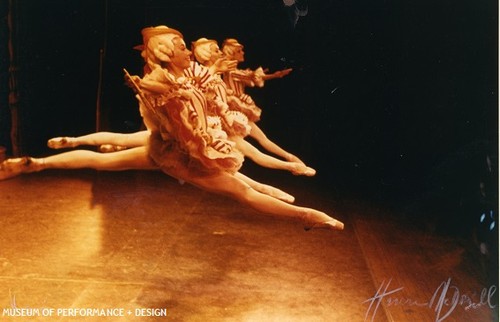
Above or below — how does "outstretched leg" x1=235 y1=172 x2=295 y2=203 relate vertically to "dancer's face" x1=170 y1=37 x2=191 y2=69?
below

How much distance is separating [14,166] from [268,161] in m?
1.81

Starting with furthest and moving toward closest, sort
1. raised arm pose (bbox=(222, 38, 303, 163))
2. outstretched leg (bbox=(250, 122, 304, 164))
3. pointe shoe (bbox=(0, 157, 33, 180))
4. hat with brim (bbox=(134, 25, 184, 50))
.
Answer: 1. outstretched leg (bbox=(250, 122, 304, 164))
2. raised arm pose (bbox=(222, 38, 303, 163))
3. pointe shoe (bbox=(0, 157, 33, 180))
4. hat with brim (bbox=(134, 25, 184, 50))

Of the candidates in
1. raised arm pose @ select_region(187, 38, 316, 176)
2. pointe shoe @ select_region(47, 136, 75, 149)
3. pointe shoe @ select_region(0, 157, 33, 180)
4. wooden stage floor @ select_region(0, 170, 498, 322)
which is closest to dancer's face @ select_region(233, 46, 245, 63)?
raised arm pose @ select_region(187, 38, 316, 176)

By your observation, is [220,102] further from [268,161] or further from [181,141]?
[268,161]

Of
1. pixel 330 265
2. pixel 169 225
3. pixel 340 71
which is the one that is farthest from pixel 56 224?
pixel 340 71

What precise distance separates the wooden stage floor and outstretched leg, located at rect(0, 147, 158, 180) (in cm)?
53

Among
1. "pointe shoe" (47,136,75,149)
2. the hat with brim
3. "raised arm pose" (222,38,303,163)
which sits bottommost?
"pointe shoe" (47,136,75,149)

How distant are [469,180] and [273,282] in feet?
6.04

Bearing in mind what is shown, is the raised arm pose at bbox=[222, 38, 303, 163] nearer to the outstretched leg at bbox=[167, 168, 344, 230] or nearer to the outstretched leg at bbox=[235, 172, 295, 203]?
the outstretched leg at bbox=[235, 172, 295, 203]

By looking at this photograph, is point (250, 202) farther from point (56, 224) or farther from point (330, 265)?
point (56, 224)

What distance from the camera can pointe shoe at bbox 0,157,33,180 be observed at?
374 cm

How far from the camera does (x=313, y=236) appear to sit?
4.12 meters
